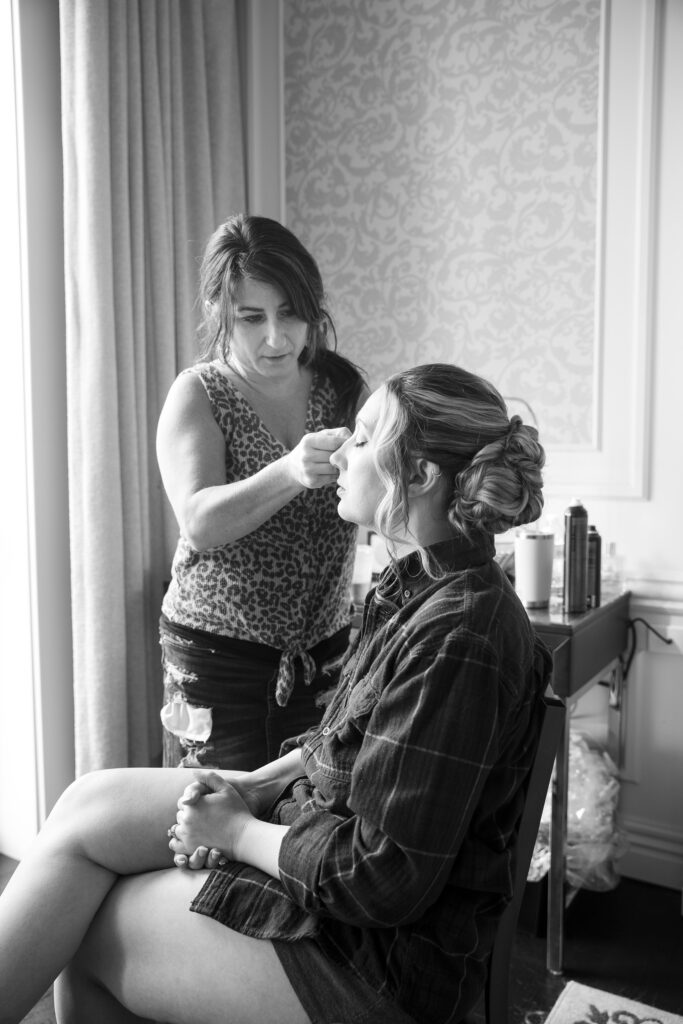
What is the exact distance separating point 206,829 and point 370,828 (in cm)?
26

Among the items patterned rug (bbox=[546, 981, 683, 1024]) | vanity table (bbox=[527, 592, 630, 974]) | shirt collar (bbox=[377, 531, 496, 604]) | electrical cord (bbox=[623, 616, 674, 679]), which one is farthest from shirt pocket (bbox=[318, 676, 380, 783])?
electrical cord (bbox=[623, 616, 674, 679])

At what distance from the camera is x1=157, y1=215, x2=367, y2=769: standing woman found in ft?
5.08

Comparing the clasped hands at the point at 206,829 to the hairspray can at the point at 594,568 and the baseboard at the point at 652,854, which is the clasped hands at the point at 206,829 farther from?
the baseboard at the point at 652,854

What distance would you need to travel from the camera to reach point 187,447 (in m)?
1.55

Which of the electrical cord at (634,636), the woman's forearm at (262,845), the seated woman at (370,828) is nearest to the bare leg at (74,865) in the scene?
the seated woman at (370,828)

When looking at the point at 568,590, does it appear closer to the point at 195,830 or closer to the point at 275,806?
the point at 275,806

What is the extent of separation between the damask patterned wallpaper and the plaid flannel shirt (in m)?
1.49

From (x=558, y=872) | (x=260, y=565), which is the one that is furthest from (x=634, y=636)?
(x=260, y=565)

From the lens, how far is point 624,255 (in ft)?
7.54

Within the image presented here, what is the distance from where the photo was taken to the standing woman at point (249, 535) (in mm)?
1550

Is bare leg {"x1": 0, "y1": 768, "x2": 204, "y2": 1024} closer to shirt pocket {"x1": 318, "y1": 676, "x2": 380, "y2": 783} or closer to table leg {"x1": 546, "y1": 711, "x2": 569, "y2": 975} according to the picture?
shirt pocket {"x1": 318, "y1": 676, "x2": 380, "y2": 783}

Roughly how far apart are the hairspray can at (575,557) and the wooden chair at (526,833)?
963mm

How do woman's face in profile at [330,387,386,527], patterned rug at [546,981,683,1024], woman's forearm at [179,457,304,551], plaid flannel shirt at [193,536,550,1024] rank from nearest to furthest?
plaid flannel shirt at [193,536,550,1024] < woman's face in profile at [330,387,386,527] < woman's forearm at [179,457,304,551] < patterned rug at [546,981,683,1024]

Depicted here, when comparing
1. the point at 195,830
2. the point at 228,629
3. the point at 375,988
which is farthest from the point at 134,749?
the point at 375,988
